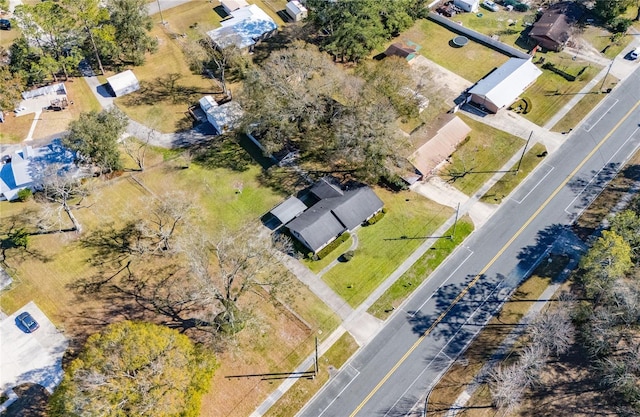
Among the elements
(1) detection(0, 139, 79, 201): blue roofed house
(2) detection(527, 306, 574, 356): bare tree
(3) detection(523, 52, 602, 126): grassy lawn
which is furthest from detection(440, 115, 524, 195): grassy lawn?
(1) detection(0, 139, 79, 201): blue roofed house

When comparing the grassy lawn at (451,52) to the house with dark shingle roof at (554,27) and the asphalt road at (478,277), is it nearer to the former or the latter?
the house with dark shingle roof at (554,27)

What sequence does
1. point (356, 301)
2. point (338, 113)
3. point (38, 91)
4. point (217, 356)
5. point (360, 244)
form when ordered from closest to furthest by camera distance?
1. point (217, 356)
2. point (356, 301)
3. point (360, 244)
4. point (338, 113)
5. point (38, 91)

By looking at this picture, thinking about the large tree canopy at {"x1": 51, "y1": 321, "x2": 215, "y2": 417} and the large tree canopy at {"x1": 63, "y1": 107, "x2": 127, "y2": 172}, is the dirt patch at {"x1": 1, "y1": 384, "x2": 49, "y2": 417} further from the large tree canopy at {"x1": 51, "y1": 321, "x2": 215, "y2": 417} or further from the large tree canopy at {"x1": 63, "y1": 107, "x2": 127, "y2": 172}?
the large tree canopy at {"x1": 63, "y1": 107, "x2": 127, "y2": 172}

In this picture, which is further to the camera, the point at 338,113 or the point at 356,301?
the point at 338,113

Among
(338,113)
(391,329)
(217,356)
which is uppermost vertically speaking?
(338,113)

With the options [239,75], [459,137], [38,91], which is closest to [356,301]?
[459,137]

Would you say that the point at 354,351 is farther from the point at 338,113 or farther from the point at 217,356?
the point at 338,113

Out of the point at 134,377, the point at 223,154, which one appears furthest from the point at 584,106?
the point at 134,377
